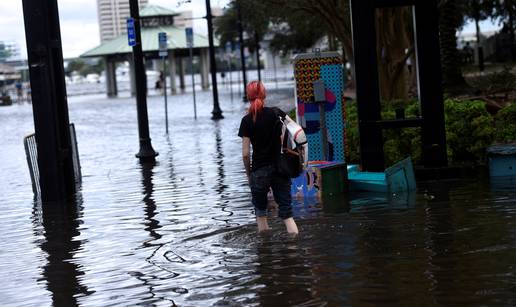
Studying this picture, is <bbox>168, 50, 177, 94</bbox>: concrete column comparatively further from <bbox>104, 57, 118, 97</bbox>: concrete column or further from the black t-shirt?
the black t-shirt

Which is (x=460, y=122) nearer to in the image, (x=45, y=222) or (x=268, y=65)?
(x=45, y=222)

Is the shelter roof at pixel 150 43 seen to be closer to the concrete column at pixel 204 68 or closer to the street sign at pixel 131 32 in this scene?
the concrete column at pixel 204 68

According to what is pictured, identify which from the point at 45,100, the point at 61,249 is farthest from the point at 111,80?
the point at 61,249

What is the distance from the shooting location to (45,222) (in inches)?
500

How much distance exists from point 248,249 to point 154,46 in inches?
2823

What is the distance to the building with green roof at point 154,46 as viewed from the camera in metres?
80.6

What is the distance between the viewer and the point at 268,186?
9.95m

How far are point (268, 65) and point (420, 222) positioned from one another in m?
167

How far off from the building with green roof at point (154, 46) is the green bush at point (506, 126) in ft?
210

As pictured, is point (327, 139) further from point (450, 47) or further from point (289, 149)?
point (450, 47)

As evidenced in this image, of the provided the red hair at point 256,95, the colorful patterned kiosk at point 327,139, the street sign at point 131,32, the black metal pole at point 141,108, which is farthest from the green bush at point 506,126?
the street sign at point 131,32

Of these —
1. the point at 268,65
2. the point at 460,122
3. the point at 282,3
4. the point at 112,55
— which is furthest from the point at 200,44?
the point at 268,65

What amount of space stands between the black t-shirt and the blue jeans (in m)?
0.09

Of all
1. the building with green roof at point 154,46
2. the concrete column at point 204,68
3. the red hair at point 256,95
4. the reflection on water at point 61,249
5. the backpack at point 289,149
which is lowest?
the reflection on water at point 61,249
